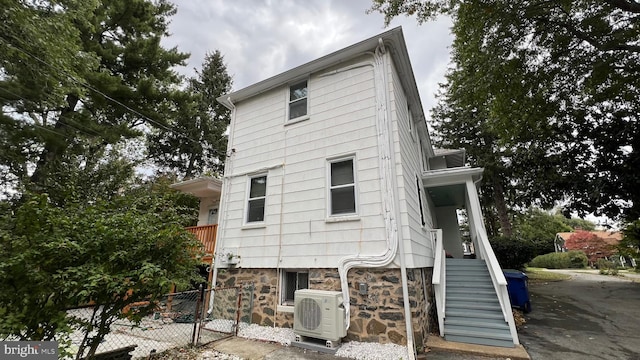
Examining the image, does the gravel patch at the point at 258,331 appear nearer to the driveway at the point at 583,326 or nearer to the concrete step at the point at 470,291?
the concrete step at the point at 470,291

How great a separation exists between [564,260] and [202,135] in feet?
114

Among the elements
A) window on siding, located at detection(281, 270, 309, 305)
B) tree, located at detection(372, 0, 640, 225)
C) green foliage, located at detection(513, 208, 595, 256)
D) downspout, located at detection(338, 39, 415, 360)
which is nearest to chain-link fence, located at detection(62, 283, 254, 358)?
window on siding, located at detection(281, 270, 309, 305)

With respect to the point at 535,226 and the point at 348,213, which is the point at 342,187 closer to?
the point at 348,213

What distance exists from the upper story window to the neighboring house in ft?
0.11

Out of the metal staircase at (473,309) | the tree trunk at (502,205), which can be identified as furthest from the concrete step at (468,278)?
the tree trunk at (502,205)

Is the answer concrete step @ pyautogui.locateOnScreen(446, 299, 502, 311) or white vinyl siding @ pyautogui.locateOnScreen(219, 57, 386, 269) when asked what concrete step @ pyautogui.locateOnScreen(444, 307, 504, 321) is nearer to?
concrete step @ pyautogui.locateOnScreen(446, 299, 502, 311)

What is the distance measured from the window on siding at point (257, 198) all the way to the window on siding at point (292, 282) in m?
1.57

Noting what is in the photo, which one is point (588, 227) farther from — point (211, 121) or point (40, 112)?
point (40, 112)

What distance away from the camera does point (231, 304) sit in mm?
6254

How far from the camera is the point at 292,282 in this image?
5.89 m

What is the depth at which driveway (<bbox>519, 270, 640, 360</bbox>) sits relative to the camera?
4.47 metres

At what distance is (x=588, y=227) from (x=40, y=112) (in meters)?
74.6

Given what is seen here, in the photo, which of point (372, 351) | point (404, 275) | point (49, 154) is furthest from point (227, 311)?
point (49, 154)

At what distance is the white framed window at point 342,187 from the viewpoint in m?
5.58
